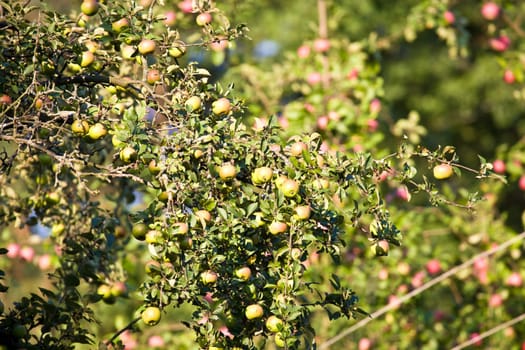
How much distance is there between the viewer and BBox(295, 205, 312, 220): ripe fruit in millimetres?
1812

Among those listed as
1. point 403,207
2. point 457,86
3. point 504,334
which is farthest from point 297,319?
point 457,86

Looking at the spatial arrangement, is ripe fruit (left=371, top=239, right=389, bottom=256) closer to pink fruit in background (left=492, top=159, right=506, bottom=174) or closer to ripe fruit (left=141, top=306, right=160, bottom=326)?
ripe fruit (left=141, top=306, right=160, bottom=326)

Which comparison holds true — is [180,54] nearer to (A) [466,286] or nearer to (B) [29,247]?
(B) [29,247]

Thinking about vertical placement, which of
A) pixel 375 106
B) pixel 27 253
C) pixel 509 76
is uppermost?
pixel 509 76

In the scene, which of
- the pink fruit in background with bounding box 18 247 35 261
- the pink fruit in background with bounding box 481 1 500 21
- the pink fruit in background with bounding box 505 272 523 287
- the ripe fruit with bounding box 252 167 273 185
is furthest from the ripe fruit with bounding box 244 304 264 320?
the pink fruit in background with bounding box 481 1 500 21

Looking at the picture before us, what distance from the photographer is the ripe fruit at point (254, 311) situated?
184cm

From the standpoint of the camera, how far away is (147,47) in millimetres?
1967

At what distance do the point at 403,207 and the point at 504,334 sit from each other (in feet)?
2.81

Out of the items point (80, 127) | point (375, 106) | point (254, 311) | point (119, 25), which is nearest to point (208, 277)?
point (254, 311)

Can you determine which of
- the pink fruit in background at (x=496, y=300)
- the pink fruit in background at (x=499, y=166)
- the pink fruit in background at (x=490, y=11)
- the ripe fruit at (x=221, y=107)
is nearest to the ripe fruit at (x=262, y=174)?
the ripe fruit at (x=221, y=107)

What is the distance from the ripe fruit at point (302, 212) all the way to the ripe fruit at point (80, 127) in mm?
525

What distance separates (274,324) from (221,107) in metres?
0.51

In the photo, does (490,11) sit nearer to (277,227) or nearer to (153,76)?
(153,76)

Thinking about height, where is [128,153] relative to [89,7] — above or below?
below
